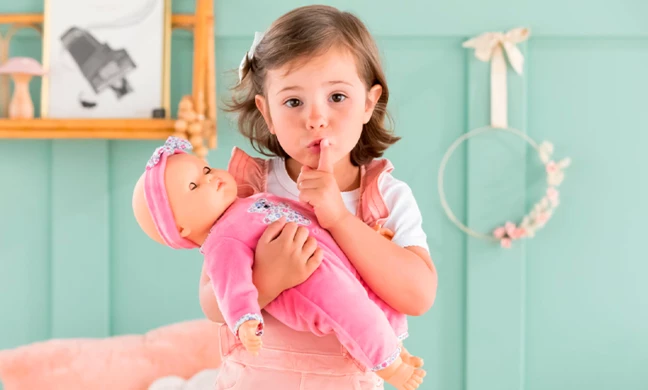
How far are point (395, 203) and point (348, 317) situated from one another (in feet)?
0.80

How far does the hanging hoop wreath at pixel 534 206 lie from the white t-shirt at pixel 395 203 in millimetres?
1229

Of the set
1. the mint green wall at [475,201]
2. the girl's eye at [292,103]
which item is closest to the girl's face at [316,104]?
the girl's eye at [292,103]

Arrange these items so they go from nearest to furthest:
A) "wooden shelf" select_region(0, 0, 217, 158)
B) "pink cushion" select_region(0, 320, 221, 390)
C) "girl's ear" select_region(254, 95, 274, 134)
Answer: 1. "girl's ear" select_region(254, 95, 274, 134)
2. "pink cushion" select_region(0, 320, 221, 390)
3. "wooden shelf" select_region(0, 0, 217, 158)

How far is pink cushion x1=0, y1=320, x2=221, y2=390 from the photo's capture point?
6.51 feet

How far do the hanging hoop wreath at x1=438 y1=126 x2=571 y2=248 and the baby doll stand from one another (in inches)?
52.6

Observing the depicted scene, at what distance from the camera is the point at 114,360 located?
207 cm

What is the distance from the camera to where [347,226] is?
107 centimetres

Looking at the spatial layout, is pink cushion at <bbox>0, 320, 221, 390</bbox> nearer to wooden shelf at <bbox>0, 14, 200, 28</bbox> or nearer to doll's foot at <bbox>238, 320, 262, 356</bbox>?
wooden shelf at <bbox>0, 14, 200, 28</bbox>

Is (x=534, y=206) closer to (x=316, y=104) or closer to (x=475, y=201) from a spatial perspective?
(x=475, y=201)

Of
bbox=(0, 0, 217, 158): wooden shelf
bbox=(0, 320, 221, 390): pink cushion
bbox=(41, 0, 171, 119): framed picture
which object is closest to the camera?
bbox=(0, 320, 221, 390): pink cushion

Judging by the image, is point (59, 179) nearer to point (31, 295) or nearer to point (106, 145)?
point (106, 145)

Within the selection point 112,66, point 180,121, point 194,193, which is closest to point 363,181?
point 194,193

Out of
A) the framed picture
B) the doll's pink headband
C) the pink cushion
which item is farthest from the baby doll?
the framed picture

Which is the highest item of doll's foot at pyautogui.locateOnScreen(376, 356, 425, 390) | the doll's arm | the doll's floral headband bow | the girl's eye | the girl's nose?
the girl's eye
